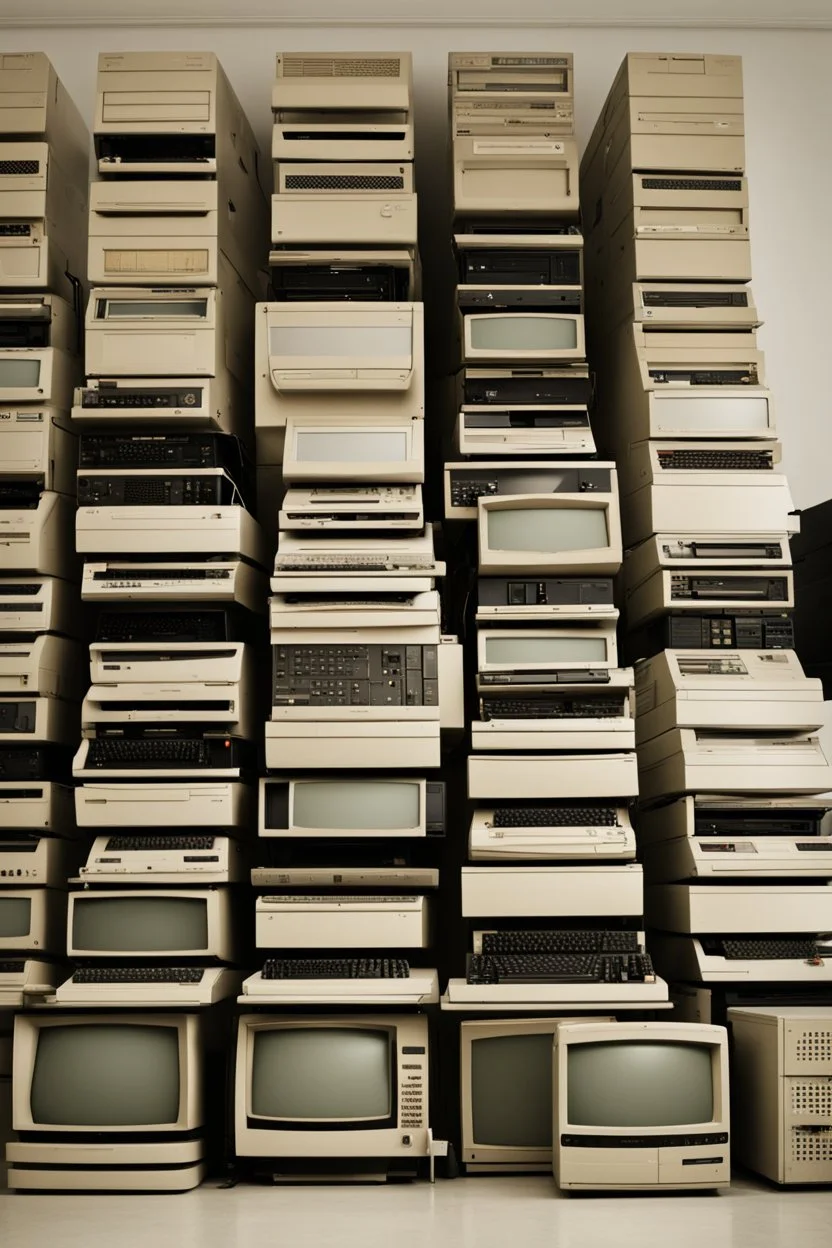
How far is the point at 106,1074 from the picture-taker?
14.1 ft

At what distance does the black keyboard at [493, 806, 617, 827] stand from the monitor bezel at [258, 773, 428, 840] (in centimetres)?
26

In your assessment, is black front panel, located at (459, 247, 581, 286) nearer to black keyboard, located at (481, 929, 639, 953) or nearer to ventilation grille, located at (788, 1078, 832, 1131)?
black keyboard, located at (481, 929, 639, 953)

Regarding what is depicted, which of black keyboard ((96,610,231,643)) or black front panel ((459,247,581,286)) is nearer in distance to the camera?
black keyboard ((96,610,231,643))

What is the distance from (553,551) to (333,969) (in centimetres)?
158

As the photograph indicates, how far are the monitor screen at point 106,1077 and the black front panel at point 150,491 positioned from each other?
67.6 inches

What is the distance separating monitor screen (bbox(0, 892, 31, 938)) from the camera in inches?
181

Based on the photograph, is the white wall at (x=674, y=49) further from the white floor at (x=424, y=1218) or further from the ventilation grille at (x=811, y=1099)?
the white floor at (x=424, y=1218)

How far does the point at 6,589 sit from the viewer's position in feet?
15.6

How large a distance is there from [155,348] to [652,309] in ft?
5.80

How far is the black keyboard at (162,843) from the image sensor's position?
4.54 metres

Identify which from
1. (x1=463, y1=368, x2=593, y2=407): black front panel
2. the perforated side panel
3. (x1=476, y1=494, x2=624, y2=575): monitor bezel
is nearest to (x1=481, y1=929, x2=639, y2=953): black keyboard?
the perforated side panel

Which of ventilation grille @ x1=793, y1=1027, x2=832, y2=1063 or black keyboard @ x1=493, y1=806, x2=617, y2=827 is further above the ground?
black keyboard @ x1=493, y1=806, x2=617, y2=827

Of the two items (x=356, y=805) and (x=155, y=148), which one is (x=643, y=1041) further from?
(x=155, y=148)

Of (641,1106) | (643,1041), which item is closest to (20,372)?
(643,1041)
